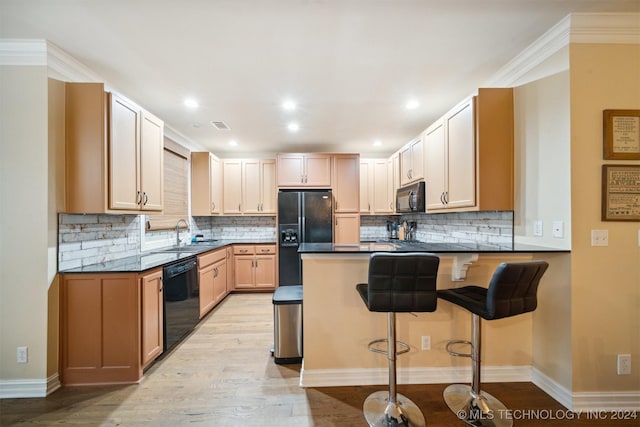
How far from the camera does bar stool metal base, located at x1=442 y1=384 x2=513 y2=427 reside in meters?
1.68

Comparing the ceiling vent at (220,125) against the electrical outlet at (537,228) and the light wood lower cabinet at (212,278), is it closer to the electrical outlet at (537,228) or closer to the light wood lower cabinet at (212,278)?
the light wood lower cabinet at (212,278)

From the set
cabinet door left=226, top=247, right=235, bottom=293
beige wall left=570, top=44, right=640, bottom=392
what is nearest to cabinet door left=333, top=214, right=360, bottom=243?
cabinet door left=226, top=247, right=235, bottom=293

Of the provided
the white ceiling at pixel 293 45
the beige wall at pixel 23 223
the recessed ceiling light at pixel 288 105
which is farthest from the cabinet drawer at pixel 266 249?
the beige wall at pixel 23 223

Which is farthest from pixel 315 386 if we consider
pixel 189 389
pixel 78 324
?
pixel 78 324

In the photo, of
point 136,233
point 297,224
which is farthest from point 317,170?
point 136,233

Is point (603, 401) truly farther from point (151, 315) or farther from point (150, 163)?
point (150, 163)

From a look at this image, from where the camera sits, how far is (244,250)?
4.62m

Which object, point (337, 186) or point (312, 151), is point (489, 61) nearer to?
point (337, 186)

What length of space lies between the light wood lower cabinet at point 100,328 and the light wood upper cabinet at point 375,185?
12.4 ft

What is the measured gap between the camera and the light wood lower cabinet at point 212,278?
3.32m

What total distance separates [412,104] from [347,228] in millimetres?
2233

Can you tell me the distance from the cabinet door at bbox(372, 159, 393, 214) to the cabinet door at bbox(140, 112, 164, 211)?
3.51 metres

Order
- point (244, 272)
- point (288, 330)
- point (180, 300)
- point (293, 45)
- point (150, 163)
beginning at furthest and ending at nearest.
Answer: point (244, 272) → point (180, 300) → point (150, 163) → point (288, 330) → point (293, 45)

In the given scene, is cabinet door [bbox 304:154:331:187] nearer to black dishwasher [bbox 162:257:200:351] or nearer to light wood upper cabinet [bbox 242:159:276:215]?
light wood upper cabinet [bbox 242:159:276:215]
